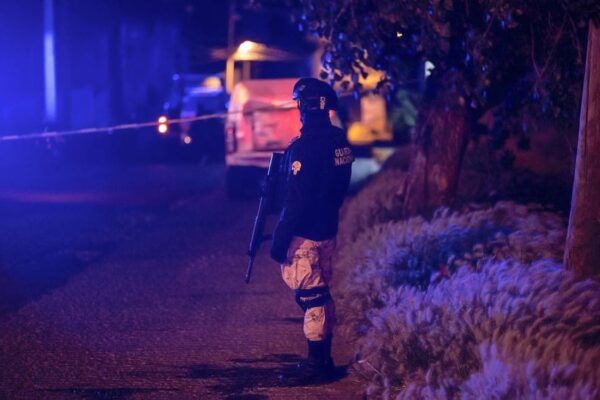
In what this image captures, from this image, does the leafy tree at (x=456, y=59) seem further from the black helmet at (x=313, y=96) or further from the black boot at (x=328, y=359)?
the black boot at (x=328, y=359)

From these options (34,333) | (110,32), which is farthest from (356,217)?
(110,32)

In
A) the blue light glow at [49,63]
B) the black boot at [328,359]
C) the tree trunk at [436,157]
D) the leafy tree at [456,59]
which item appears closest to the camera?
the black boot at [328,359]

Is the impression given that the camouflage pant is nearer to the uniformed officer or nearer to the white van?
the uniformed officer

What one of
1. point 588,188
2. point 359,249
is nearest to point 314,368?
point 588,188

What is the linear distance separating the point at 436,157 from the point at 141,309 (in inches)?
147

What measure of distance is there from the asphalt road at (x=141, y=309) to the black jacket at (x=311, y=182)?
108 cm

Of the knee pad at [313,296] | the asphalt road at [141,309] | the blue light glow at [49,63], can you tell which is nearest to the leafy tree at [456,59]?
the asphalt road at [141,309]

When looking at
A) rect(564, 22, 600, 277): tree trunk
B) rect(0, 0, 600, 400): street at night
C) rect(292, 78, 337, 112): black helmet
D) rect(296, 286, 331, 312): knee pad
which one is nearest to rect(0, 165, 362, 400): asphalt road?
rect(0, 0, 600, 400): street at night

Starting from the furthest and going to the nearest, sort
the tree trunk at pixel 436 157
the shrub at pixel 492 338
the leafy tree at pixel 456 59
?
the tree trunk at pixel 436 157
the leafy tree at pixel 456 59
the shrub at pixel 492 338

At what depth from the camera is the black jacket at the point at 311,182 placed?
19.7 feet

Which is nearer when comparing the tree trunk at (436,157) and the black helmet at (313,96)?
the black helmet at (313,96)

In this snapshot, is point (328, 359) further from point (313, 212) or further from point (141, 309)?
point (141, 309)

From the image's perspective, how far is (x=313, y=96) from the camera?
20.3ft

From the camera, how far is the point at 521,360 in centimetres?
460
